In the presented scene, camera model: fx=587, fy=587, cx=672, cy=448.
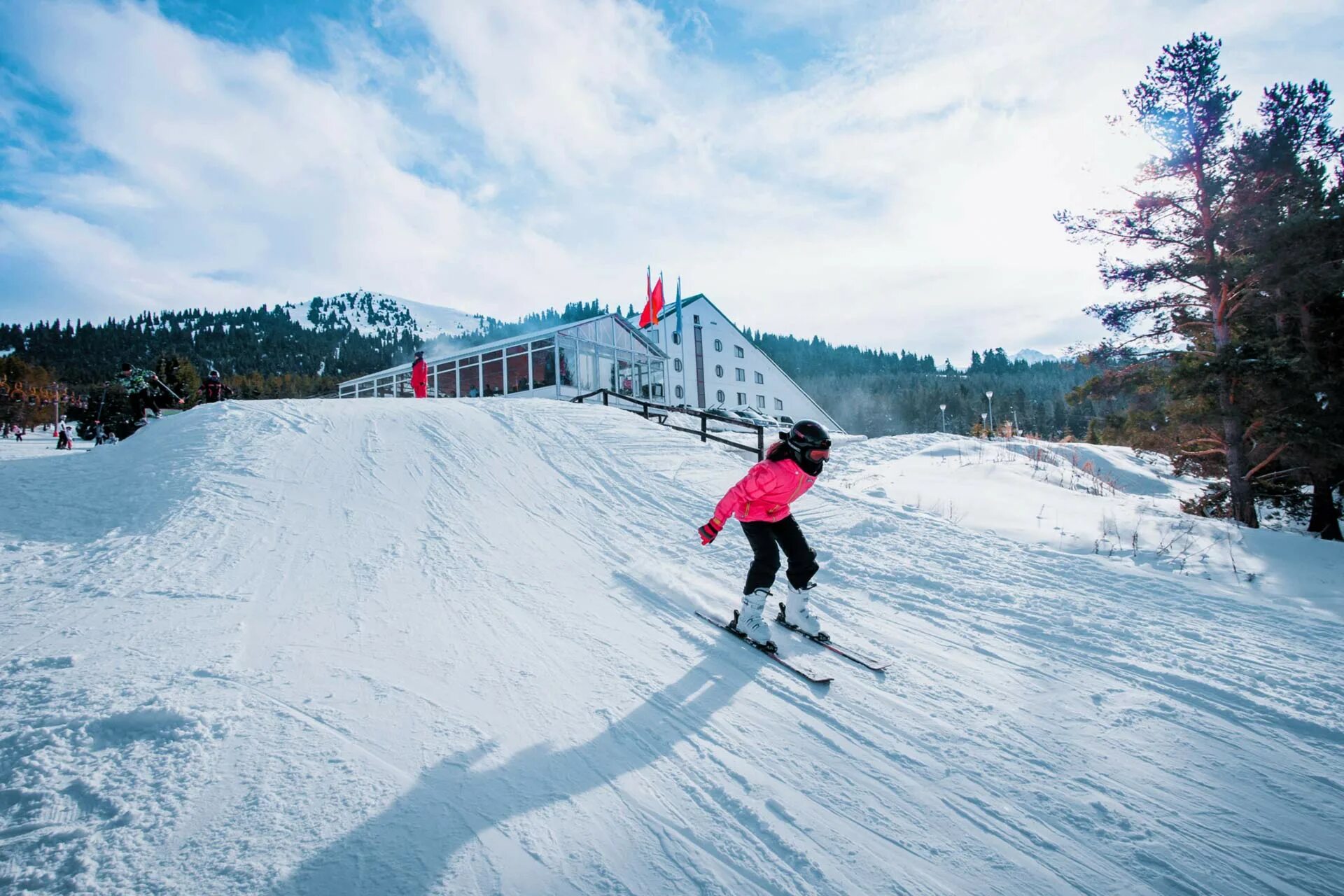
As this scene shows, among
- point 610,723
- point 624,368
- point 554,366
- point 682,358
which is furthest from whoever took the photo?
point 682,358

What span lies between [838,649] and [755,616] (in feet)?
2.17

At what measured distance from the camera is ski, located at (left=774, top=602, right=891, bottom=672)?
4164 mm

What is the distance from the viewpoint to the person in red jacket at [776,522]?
15.1 feet

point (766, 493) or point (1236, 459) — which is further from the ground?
point (766, 493)

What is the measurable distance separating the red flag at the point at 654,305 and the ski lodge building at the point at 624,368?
3.69ft

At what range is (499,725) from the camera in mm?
3193

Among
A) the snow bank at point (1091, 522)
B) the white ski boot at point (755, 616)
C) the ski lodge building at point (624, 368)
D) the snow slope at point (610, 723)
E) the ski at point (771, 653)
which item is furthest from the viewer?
the ski lodge building at point (624, 368)

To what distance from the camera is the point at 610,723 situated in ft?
→ 10.9

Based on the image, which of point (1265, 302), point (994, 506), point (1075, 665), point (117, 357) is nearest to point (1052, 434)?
point (1265, 302)

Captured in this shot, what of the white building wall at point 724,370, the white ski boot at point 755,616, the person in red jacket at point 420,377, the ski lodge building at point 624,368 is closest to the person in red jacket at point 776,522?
the white ski boot at point 755,616

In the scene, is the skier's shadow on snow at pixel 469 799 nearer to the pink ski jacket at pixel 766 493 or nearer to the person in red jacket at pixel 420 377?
the pink ski jacket at pixel 766 493

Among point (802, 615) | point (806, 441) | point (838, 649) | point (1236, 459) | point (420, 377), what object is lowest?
point (838, 649)

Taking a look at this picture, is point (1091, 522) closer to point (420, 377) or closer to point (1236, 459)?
point (1236, 459)

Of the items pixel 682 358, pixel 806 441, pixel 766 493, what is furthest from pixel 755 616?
pixel 682 358
